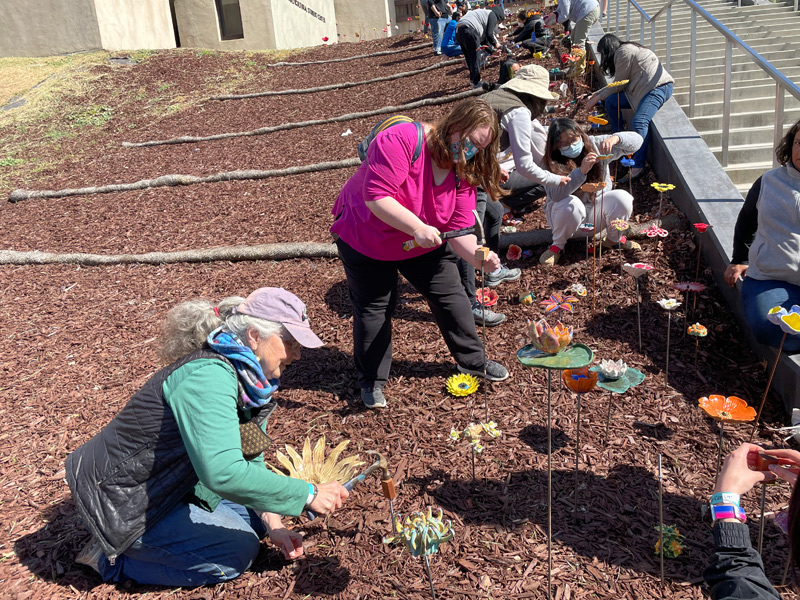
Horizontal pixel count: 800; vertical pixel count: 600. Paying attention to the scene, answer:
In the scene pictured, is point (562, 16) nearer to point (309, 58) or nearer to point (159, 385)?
point (309, 58)

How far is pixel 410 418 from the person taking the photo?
349cm

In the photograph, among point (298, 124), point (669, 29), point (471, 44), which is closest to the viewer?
point (669, 29)

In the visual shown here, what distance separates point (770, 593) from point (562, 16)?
34.5ft

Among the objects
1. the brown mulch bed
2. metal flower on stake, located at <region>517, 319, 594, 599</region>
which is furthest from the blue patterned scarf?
metal flower on stake, located at <region>517, 319, 594, 599</region>

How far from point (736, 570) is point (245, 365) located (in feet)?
5.38

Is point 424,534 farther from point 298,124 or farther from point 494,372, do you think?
point 298,124

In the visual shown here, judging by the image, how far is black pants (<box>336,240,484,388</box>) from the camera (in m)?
3.36

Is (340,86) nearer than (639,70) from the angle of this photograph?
No

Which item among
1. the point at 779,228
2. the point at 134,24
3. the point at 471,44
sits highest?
the point at 134,24

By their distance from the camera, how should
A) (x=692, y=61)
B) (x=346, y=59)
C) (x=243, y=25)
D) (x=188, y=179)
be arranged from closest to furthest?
1. (x=692, y=61)
2. (x=188, y=179)
3. (x=346, y=59)
4. (x=243, y=25)

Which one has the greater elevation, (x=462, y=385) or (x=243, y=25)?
(x=243, y=25)

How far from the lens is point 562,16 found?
1039cm

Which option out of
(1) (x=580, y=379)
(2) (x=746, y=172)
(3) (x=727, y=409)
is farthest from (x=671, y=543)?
(2) (x=746, y=172)

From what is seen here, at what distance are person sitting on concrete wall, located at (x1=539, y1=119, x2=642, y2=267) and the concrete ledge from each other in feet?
1.87
